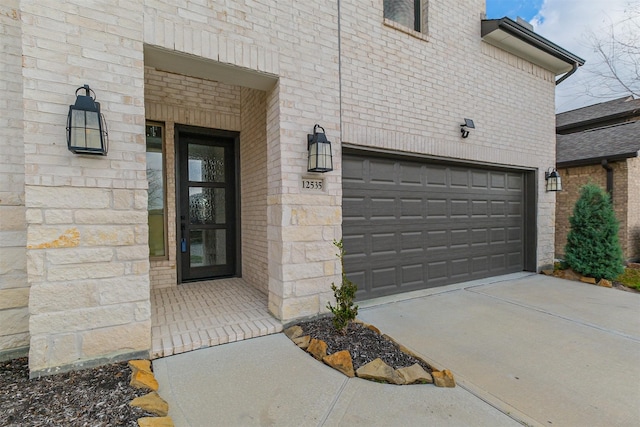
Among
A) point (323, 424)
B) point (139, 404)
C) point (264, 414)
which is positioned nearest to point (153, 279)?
point (139, 404)

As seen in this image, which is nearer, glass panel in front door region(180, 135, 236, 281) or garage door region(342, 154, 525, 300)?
garage door region(342, 154, 525, 300)

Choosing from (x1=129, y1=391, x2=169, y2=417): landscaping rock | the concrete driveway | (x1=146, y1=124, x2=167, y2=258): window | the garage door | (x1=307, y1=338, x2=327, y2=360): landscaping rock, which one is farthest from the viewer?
(x1=146, y1=124, x2=167, y2=258): window

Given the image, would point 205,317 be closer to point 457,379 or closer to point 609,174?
point 457,379

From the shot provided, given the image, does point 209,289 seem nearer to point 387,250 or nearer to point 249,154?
point 249,154

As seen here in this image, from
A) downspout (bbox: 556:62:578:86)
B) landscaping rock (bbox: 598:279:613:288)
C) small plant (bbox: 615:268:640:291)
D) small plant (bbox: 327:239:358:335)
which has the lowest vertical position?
small plant (bbox: 615:268:640:291)

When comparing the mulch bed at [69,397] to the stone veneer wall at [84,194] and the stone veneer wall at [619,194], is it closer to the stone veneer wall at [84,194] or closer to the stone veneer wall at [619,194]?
the stone veneer wall at [84,194]

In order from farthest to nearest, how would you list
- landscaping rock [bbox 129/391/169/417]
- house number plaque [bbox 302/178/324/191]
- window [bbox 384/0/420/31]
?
window [bbox 384/0/420/31]
house number plaque [bbox 302/178/324/191]
landscaping rock [bbox 129/391/169/417]

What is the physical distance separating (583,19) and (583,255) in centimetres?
554

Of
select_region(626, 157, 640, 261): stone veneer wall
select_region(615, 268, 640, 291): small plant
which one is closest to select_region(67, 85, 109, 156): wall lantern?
select_region(615, 268, 640, 291): small plant

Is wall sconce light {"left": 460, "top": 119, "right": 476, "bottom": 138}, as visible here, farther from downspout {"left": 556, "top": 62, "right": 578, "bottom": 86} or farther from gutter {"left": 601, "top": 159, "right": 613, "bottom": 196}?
gutter {"left": 601, "top": 159, "right": 613, "bottom": 196}

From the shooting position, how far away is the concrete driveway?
1.99m

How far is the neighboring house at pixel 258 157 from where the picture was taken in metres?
2.24

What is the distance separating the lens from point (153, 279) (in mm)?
4359

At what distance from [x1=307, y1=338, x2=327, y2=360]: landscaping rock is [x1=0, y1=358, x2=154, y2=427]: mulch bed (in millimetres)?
1296
